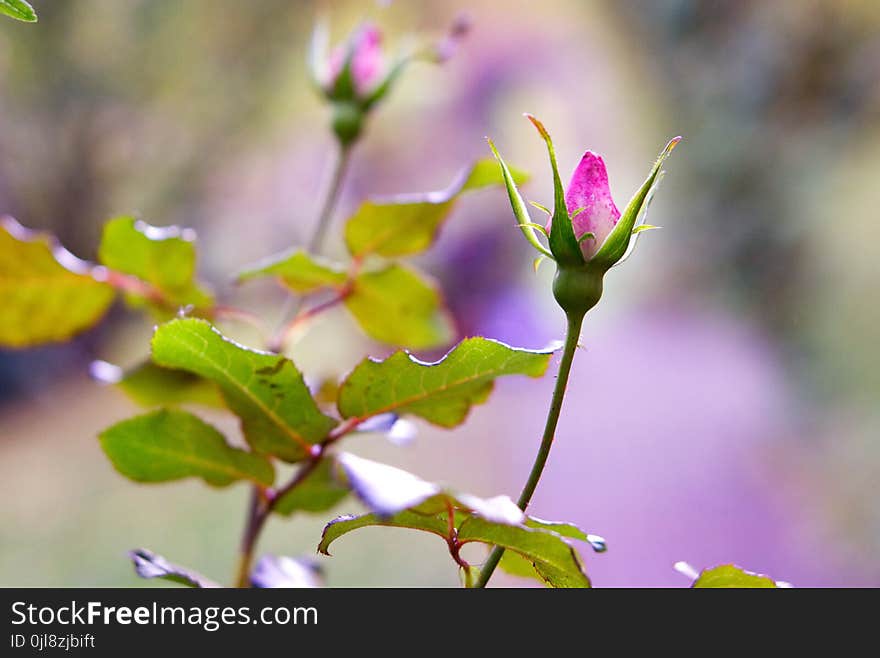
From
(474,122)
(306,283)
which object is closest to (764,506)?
(474,122)

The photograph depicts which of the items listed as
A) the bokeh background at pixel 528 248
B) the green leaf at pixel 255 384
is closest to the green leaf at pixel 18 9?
the green leaf at pixel 255 384

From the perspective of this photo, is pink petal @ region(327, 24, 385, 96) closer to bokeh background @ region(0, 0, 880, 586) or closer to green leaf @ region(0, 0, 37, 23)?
green leaf @ region(0, 0, 37, 23)

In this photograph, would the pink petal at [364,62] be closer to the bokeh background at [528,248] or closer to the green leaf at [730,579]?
the green leaf at [730,579]

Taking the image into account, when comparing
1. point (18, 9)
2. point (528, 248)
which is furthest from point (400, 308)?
point (528, 248)

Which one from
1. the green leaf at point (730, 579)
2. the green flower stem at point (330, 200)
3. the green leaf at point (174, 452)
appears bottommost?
the green leaf at point (730, 579)

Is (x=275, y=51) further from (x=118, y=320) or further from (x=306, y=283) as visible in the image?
(x=306, y=283)

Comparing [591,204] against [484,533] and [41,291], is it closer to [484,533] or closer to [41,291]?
[484,533]
